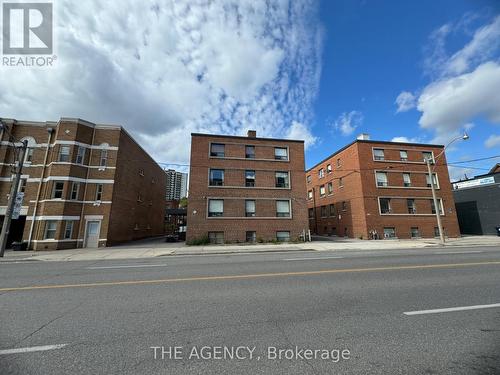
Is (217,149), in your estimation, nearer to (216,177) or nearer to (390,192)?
(216,177)

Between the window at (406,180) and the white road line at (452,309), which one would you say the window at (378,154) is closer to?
the window at (406,180)

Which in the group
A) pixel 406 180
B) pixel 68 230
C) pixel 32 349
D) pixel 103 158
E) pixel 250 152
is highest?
pixel 250 152

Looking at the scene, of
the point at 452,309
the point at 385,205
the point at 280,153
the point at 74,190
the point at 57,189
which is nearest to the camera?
the point at 452,309

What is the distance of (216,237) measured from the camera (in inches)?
923

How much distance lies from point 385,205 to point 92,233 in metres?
31.2

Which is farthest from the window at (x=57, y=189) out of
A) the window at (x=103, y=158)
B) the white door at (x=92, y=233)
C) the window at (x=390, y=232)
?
the window at (x=390, y=232)

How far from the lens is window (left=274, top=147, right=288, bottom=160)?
26.5 metres

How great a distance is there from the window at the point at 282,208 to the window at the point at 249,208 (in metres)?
2.57

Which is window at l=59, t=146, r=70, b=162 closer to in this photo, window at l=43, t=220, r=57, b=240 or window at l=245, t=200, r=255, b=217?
window at l=43, t=220, r=57, b=240

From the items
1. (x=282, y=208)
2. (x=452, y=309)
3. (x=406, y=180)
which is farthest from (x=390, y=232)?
(x=452, y=309)

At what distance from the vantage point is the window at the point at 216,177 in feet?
80.8

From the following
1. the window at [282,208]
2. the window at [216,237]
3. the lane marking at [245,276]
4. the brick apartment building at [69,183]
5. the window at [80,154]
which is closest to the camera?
the lane marking at [245,276]

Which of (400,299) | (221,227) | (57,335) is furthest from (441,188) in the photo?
(57,335)

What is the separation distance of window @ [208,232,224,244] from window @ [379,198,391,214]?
18.5 metres
